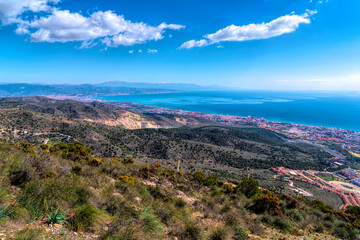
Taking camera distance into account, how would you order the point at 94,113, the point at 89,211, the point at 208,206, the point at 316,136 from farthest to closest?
the point at 316,136
the point at 94,113
the point at 208,206
the point at 89,211

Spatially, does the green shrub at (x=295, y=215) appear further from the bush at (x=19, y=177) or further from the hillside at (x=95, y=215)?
the bush at (x=19, y=177)

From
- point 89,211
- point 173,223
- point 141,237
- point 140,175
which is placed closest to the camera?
point 141,237

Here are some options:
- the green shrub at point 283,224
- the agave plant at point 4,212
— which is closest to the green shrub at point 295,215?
the green shrub at point 283,224

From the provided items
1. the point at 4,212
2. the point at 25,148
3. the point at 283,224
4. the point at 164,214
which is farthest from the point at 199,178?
the point at 4,212

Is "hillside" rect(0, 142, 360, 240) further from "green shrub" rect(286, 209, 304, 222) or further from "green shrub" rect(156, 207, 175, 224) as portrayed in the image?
"green shrub" rect(286, 209, 304, 222)

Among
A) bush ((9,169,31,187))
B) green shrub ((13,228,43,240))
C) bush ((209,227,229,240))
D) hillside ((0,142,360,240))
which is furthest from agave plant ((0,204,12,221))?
bush ((209,227,229,240))

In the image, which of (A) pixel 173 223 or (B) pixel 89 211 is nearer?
(B) pixel 89 211

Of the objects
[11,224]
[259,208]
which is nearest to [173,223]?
[11,224]

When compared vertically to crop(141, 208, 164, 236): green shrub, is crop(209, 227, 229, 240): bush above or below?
below

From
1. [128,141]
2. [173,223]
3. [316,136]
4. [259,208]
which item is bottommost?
[316,136]

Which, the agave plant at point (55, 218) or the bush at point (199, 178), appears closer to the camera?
the agave plant at point (55, 218)

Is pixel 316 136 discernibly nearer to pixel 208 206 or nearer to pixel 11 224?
pixel 208 206
